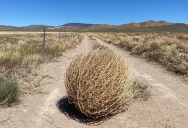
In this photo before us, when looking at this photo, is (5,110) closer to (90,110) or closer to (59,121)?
(59,121)

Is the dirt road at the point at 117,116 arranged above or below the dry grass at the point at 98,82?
below

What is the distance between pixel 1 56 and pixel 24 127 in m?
7.33

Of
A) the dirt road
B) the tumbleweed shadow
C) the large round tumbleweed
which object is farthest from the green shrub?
the large round tumbleweed

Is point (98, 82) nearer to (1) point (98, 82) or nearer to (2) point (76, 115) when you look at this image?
(1) point (98, 82)

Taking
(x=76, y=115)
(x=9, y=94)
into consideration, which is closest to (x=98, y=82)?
(x=76, y=115)

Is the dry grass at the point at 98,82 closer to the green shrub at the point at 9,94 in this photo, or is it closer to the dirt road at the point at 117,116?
the dirt road at the point at 117,116

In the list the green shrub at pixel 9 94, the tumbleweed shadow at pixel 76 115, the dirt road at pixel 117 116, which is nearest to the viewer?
the dirt road at pixel 117 116

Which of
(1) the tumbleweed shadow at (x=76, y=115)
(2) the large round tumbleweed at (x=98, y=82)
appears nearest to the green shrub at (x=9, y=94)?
(1) the tumbleweed shadow at (x=76, y=115)

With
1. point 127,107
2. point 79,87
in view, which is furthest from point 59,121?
point 127,107

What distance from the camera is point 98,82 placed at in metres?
6.79

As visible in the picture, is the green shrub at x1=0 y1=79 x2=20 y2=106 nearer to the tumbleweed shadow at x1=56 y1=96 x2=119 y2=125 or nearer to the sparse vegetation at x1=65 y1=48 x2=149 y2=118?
the tumbleweed shadow at x1=56 y1=96 x2=119 y2=125

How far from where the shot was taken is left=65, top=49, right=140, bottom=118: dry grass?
269 inches

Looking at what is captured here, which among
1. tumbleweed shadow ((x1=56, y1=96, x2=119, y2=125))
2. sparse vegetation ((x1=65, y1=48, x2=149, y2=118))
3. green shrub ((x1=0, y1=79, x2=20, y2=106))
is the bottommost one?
tumbleweed shadow ((x1=56, y1=96, x2=119, y2=125))

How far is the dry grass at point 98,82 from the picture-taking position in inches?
269
